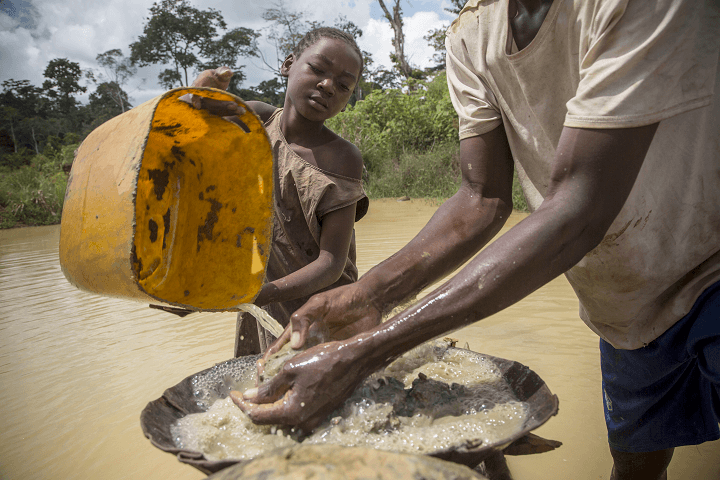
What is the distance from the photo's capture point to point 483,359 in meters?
1.41

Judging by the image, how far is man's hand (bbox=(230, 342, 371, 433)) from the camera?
93 centimetres

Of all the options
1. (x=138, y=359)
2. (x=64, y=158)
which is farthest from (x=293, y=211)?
(x=64, y=158)

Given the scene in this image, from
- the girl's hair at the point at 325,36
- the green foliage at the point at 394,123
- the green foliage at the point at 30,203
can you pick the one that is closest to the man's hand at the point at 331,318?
the girl's hair at the point at 325,36

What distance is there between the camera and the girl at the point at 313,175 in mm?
2010

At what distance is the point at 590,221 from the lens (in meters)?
0.98

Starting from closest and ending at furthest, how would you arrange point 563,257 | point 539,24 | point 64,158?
point 563,257 < point 539,24 < point 64,158

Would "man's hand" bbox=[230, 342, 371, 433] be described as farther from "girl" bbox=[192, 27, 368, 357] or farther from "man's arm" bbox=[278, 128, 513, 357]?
"girl" bbox=[192, 27, 368, 357]

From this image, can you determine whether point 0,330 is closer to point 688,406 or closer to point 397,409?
point 397,409

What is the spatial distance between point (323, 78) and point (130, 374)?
2546 millimetres

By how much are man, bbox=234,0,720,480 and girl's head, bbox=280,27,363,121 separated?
2.23 ft

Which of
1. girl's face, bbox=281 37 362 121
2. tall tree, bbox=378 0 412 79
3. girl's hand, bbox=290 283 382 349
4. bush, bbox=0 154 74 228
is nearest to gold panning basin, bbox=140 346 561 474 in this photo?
girl's hand, bbox=290 283 382 349

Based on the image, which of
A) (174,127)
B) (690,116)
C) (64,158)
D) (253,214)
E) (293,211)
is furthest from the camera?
(64,158)

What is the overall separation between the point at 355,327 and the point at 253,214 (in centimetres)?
65

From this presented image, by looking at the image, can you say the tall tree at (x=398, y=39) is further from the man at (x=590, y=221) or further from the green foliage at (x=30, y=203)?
the man at (x=590, y=221)
